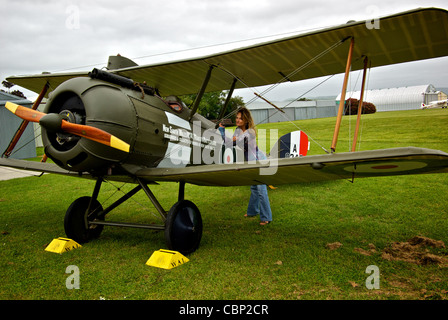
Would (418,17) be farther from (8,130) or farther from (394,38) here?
(8,130)

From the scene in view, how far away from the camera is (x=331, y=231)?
452 cm

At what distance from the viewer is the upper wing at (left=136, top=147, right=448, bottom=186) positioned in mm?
2594

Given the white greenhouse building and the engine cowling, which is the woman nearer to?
the engine cowling

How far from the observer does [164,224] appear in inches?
146

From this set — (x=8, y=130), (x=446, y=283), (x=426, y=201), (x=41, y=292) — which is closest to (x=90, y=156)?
(x=41, y=292)

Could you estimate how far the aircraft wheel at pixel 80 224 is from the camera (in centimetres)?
421

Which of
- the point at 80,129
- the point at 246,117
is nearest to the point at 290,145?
the point at 246,117

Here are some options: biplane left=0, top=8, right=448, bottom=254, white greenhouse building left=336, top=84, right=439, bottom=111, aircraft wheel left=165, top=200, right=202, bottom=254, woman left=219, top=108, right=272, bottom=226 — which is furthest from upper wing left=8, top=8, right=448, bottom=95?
white greenhouse building left=336, top=84, right=439, bottom=111

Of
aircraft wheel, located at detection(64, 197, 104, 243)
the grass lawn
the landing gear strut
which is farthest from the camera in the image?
aircraft wheel, located at detection(64, 197, 104, 243)

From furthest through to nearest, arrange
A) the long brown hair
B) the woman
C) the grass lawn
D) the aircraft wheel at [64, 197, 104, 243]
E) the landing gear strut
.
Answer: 1. the long brown hair
2. the woman
3. the aircraft wheel at [64, 197, 104, 243]
4. the landing gear strut
5. the grass lawn

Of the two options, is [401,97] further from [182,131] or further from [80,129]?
[80,129]

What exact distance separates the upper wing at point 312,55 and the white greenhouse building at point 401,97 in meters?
46.5

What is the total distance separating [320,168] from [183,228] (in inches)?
68.9

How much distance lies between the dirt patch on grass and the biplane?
94 cm
